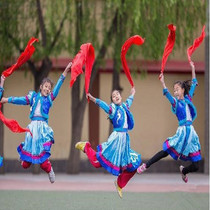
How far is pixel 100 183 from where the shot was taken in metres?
17.8

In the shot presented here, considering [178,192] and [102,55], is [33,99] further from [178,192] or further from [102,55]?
[102,55]

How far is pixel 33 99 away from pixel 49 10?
240 inches

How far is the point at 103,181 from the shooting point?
18.2 meters

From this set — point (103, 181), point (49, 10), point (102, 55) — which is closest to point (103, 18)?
point (102, 55)

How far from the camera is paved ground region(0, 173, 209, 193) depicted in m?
16.7

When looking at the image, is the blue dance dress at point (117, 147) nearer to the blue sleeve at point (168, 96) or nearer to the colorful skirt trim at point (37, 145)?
the blue sleeve at point (168, 96)

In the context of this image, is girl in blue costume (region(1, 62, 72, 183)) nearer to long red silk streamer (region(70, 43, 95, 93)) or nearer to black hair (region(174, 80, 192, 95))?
long red silk streamer (region(70, 43, 95, 93))

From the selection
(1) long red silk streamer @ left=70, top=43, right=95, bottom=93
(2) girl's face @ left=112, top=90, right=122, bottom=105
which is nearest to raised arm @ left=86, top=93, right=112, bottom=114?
(2) girl's face @ left=112, top=90, right=122, bottom=105

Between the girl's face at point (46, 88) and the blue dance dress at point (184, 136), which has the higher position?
the girl's face at point (46, 88)

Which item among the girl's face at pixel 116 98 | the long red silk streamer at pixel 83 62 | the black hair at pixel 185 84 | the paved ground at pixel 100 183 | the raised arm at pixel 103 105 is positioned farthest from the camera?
the paved ground at pixel 100 183

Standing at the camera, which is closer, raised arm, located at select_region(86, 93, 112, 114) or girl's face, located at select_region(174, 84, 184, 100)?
raised arm, located at select_region(86, 93, 112, 114)

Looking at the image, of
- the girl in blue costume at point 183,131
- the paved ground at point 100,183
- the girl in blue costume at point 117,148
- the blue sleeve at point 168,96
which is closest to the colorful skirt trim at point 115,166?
the girl in blue costume at point 117,148

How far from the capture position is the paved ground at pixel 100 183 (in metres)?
16.7

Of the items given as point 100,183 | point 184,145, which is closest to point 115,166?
point 184,145
